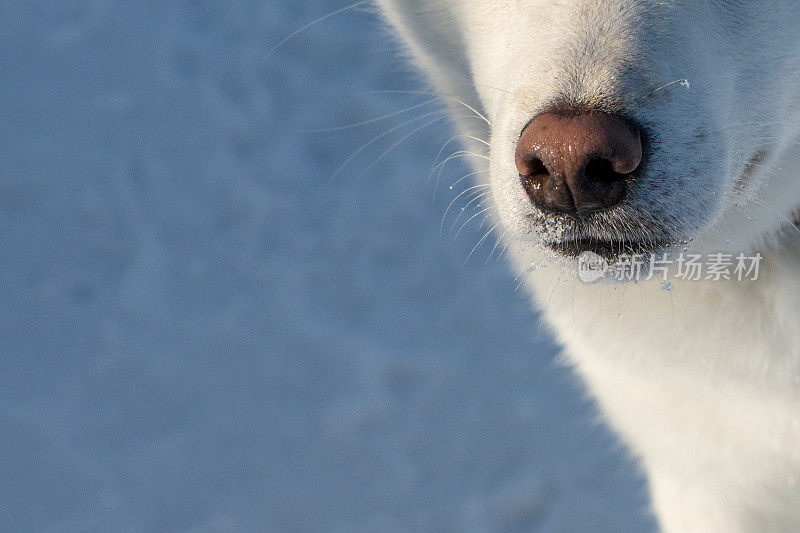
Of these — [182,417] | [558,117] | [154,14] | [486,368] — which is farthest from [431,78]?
[154,14]

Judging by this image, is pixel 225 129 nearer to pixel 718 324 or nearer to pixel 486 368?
pixel 486 368
